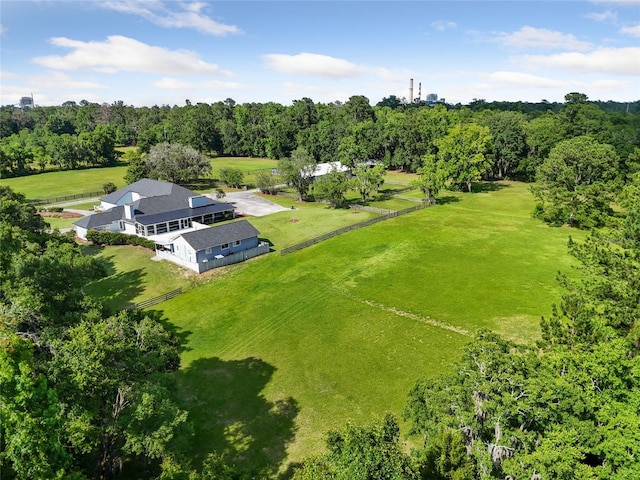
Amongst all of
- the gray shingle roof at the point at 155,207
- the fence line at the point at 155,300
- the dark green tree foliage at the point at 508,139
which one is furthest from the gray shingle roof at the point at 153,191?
the dark green tree foliage at the point at 508,139

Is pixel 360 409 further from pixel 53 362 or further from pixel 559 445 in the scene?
pixel 53 362

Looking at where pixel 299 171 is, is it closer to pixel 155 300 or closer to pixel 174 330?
pixel 155 300

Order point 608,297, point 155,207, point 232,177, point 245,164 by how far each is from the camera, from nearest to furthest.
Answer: point 608,297 < point 155,207 < point 232,177 < point 245,164

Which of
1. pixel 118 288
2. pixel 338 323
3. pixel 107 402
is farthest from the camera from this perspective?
pixel 118 288

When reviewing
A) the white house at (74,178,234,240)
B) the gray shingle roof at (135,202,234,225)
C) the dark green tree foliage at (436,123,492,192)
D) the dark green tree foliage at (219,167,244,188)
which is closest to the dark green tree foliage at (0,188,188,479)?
the gray shingle roof at (135,202,234,225)

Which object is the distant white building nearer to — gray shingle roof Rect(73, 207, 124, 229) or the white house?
the white house

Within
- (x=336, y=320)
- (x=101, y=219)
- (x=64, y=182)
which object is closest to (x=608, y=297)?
(x=336, y=320)
